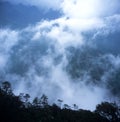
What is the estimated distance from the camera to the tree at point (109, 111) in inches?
3425

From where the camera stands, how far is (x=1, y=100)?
49938 millimetres

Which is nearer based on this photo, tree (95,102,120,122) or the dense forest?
the dense forest

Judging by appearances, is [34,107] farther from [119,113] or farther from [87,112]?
[119,113]

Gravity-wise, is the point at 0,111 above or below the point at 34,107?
below

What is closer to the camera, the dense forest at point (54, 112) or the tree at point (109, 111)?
the dense forest at point (54, 112)

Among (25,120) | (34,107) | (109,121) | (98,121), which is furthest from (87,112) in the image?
(25,120)

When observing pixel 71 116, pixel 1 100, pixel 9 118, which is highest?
pixel 71 116

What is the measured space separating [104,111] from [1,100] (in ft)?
158

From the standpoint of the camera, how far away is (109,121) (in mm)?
85875

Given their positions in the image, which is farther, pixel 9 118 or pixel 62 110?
pixel 62 110

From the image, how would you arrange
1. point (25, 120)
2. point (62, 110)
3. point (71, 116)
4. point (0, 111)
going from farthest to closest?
1. point (62, 110)
2. point (71, 116)
3. point (25, 120)
4. point (0, 111)

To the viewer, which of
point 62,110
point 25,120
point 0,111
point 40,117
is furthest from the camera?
point 62,110

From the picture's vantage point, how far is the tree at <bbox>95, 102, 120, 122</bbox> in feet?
285

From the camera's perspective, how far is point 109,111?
8800 centimetres
